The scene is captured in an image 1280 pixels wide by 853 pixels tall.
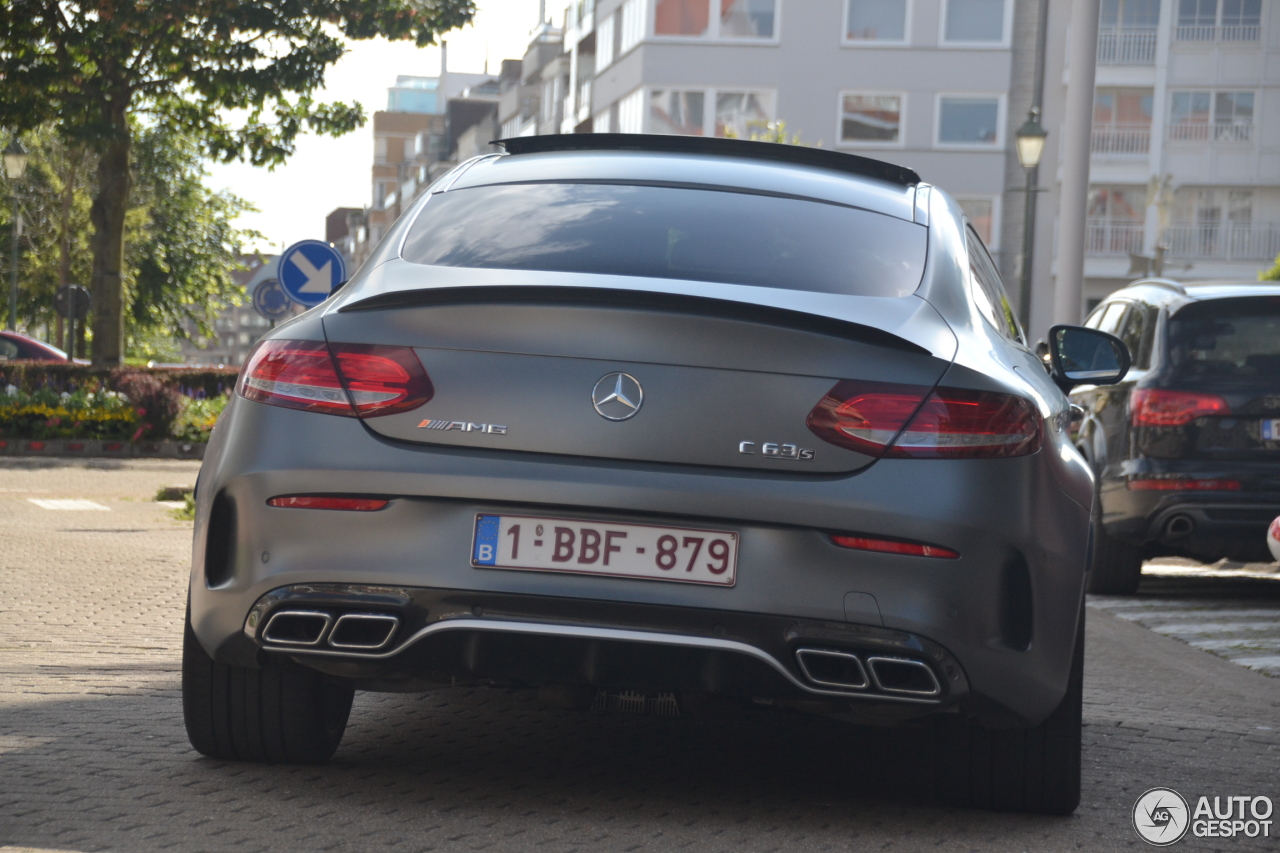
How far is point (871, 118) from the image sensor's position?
51.8 m

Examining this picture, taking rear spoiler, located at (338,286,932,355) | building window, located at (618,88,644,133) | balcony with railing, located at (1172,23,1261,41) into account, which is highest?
balcony with railing, located at (1172,23,1261,41)

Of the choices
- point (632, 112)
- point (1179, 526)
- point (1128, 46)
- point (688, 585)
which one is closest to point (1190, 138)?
point (1128, 46)

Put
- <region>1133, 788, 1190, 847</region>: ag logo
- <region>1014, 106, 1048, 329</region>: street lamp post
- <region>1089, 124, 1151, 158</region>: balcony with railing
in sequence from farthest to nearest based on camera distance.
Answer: <region>1089, 124, 1151, 158</region>: balcony with railing < <region>1014, 106, 1048, 329</region>: street lamp post < <region>1133, 788, 1190, 847</region>: ag logo

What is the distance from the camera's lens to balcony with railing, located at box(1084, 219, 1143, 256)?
55438 millimetres

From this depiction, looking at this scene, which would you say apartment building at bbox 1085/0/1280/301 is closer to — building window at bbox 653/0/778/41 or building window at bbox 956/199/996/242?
building window at bbox 956/199/996/242

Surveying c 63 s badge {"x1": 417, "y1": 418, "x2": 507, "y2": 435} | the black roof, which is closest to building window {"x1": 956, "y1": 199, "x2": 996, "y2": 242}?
the black roof

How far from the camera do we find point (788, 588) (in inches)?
146

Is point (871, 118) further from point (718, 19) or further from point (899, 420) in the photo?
point (899, 420)

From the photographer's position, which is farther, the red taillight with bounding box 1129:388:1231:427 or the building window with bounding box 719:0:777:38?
the building window with bounding box 719:0:777:38

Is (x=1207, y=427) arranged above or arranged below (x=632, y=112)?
below

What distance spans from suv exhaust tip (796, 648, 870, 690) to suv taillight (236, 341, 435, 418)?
0.99 meters

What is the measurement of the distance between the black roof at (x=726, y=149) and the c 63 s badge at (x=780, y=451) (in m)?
1.42

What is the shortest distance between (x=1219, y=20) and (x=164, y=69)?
40774mm

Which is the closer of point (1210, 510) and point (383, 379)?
point (383, 379)
